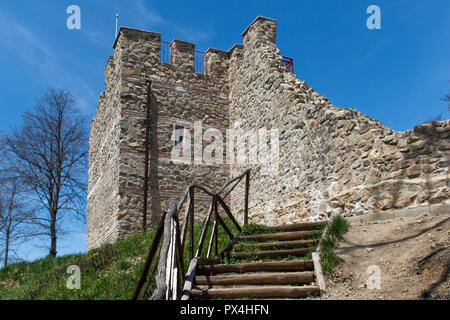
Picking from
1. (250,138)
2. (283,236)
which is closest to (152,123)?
(250,138)

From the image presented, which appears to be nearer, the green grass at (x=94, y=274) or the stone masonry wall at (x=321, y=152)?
the stone masonry wall at (x=321, y=152)

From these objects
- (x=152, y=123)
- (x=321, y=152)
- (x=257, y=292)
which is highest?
(x=152, y=123)

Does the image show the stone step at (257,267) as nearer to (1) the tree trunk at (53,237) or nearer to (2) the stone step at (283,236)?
(2) the stone step at (283,236)

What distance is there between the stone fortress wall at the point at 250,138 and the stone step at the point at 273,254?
1567 millimetres

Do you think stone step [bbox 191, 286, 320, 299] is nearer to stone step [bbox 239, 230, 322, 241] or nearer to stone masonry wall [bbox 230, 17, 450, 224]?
stone step [bbox 239, 230, 322, 241]

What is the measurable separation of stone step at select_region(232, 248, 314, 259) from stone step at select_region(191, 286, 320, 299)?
103cm

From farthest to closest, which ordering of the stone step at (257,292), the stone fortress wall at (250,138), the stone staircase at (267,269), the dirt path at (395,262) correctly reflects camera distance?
the stone fortress wall at (250,138), the stone staircase at (267,269), the stone step at (257,292), the dirt path at (395,262)

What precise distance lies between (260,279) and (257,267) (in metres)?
0.37

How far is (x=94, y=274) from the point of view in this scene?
30.2ft

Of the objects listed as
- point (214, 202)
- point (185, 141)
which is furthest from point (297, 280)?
point (185, 141)

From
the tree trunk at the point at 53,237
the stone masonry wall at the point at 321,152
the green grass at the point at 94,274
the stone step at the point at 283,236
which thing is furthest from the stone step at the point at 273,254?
the tree trunk at the point at 53,237

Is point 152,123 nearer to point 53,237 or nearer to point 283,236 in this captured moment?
point 53,237

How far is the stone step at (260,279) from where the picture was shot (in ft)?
19.8

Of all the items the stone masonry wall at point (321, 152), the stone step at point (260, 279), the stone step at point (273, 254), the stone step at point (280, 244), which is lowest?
the stone step at point (260, 279)
